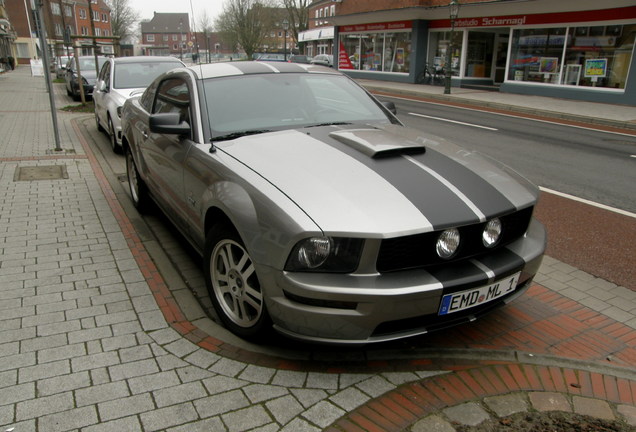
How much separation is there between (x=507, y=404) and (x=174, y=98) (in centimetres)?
354

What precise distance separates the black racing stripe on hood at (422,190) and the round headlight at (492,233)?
17 centimetres

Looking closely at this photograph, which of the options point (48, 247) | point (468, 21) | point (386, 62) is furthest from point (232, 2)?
point (48, 247)

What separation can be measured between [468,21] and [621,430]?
25413mm

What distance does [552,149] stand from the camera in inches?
421

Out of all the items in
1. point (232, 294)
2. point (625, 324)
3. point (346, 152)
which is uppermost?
point (346, 152)

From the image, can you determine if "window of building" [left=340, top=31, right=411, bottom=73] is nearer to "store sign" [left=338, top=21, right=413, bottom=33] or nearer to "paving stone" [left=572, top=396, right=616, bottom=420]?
"store sign" [left=338, top=21, right=413, bottom=33]

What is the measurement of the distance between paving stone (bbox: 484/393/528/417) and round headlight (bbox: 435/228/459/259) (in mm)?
808

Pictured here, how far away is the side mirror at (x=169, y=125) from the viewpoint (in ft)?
12.4

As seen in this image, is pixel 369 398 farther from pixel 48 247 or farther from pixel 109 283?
pixel 48 247

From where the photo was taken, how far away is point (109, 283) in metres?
4.04

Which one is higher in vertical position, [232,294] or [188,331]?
[232,294]

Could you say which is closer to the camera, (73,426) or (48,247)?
(73,426)

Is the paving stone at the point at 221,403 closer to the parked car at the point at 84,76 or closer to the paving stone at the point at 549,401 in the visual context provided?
the paving stone at the point at 549,401

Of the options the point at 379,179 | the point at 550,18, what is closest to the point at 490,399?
the point at 379,179
